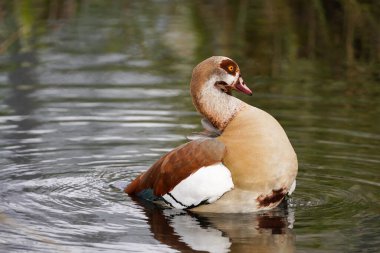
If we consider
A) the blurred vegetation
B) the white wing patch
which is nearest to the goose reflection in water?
the white wing patch

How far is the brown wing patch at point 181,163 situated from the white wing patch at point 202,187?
0.04 meters

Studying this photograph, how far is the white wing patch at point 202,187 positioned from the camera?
6.94 meters

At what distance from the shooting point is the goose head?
7285mm

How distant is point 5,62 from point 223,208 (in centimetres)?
585

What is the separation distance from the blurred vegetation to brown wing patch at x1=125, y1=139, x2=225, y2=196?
14.8 feet

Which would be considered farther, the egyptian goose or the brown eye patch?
the brown eye patch

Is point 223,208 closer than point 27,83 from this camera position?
Yes

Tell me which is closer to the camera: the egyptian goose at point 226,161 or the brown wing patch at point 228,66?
the egyptian goose at point 226,161

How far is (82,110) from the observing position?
10203 mm

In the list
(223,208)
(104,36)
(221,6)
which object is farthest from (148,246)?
(221,6)

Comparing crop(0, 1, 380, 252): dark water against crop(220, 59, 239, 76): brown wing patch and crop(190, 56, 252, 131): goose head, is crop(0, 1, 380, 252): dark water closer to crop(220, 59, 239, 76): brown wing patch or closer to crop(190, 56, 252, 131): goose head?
crop(190, 56, 252, 131): goose head

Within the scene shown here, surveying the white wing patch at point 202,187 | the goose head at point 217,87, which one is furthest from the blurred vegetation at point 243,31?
the white wing patch at point 202,187

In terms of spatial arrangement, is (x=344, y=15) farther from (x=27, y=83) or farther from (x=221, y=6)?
(x=27, y=83)

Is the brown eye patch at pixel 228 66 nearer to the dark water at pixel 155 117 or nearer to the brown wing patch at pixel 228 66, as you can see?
the brown wing patch at pixel 228 66
